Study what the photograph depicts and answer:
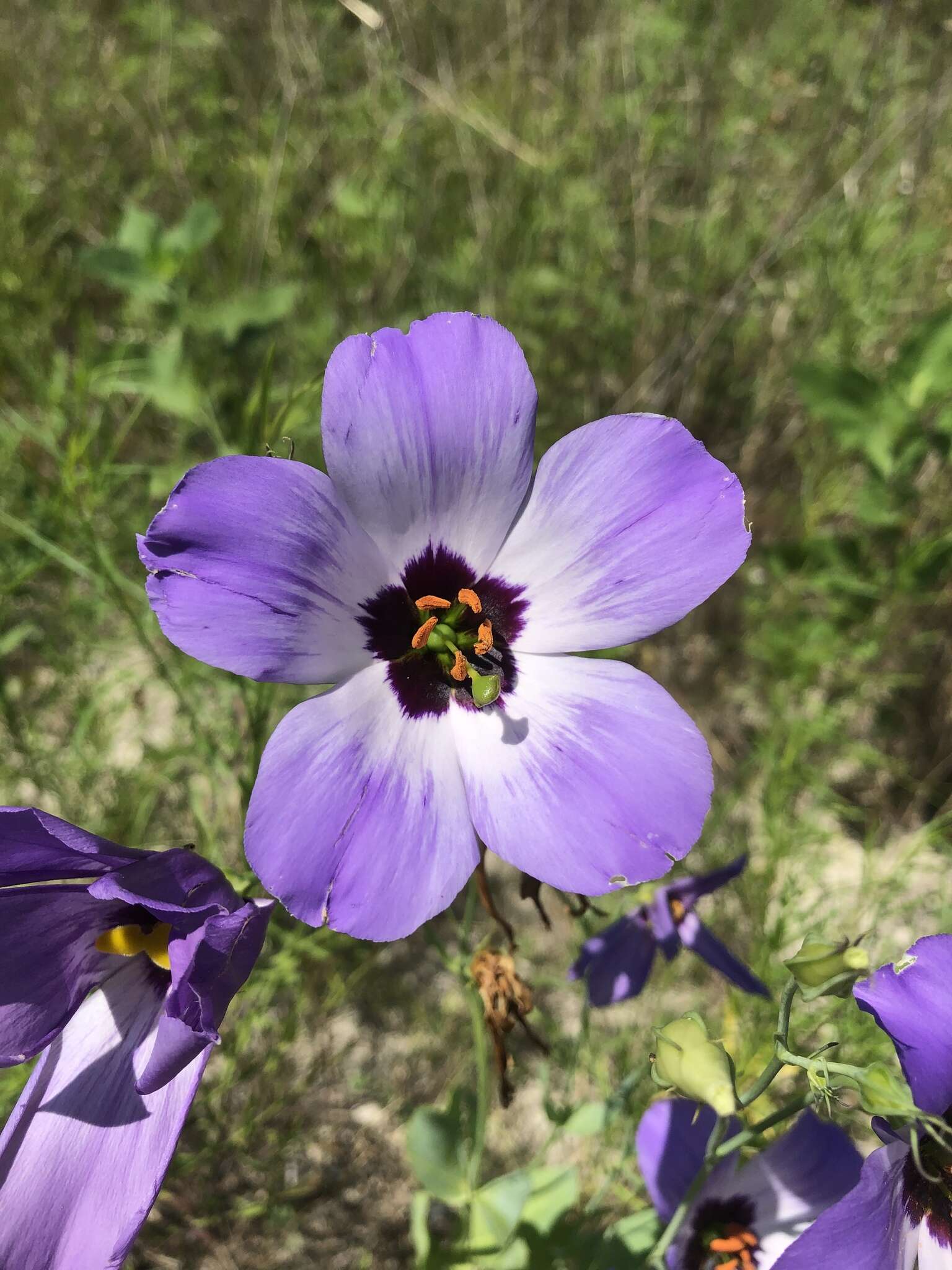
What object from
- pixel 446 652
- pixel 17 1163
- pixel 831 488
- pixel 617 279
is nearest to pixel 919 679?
pixel 831 488

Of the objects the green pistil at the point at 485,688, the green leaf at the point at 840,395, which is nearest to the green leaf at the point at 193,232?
the green leaf at the point at 840,395

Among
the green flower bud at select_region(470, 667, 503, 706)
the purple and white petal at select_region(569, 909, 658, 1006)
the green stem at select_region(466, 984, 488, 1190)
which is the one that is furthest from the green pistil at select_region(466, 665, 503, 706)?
the purple and white petal at select_region(569, 909, 658, 1006)

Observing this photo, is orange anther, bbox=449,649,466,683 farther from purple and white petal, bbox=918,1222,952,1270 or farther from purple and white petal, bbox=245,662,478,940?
purple and white petal, bbox=918,1222,952,1270

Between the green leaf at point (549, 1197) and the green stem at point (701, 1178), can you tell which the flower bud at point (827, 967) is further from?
the green leaf at point (549, 1197)

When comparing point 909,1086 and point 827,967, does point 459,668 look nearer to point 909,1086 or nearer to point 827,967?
point 827,967

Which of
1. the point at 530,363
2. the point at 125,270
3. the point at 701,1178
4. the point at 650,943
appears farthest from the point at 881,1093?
the point at 530,363

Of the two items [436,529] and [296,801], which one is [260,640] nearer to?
[296,801]
